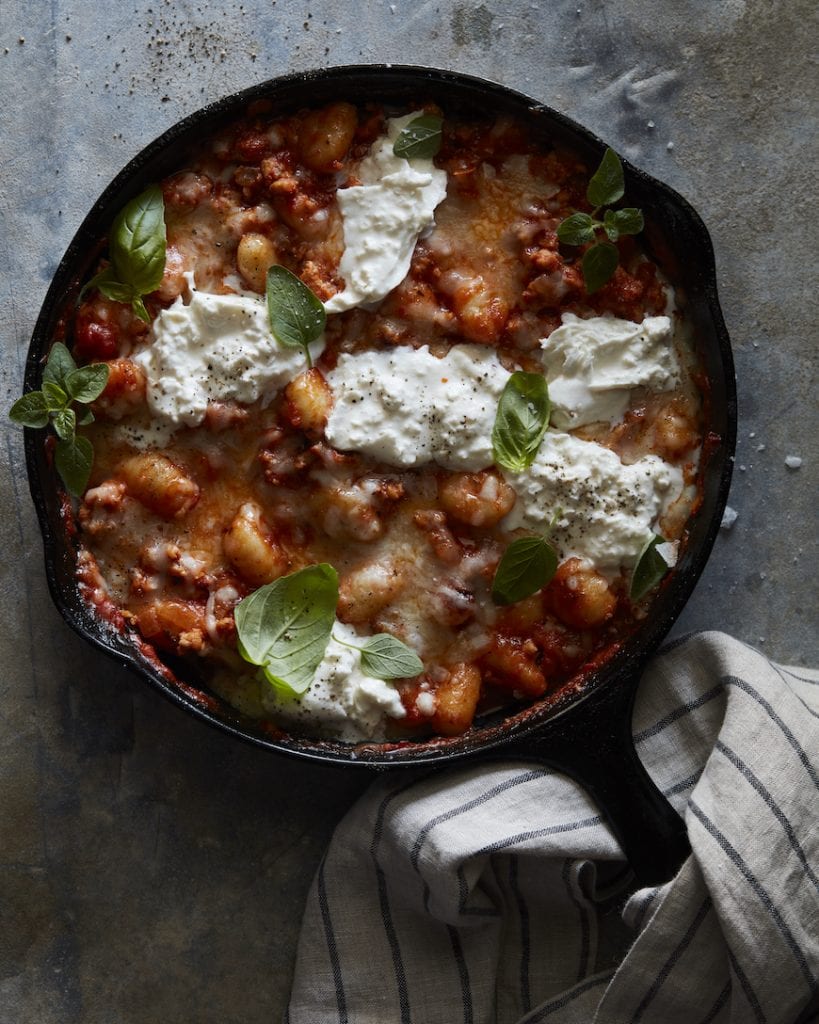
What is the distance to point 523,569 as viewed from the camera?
98.9 inches

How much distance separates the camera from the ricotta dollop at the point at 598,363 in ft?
8.44

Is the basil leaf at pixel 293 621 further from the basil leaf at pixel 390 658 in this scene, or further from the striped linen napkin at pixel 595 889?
the striped linen napkin at pixel 595 889

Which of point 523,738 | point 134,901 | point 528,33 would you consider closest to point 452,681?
point 523,738

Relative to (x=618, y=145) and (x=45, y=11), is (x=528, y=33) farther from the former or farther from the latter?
(x=45, y=11)

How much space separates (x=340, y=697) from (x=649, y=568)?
0.80 m

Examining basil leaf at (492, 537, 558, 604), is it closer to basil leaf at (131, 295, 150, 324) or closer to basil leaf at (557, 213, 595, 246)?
basil leaf at (557, 213, 595, 246)

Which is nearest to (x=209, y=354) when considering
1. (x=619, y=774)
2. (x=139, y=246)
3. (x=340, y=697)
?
(x=139, y=246)

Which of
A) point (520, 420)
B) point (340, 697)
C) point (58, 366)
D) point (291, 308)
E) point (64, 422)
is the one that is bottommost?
point (340, 697)

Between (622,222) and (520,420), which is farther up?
(622,222)

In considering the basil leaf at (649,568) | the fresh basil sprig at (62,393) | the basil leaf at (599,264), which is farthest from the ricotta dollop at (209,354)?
the basil leaf at (649,568)

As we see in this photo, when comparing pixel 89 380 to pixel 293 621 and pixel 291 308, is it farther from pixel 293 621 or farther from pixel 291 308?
pixel 293 621

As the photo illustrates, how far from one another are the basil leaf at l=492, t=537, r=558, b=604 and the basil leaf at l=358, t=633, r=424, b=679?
0.81 feet

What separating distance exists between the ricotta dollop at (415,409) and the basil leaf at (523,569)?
0.23 m

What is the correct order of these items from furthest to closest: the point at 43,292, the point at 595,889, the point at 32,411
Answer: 1. the point at 43,292
2. the point at 595,889
3. the point at 32,411
